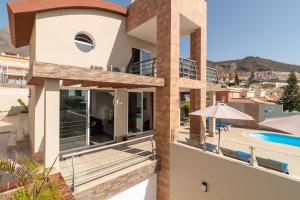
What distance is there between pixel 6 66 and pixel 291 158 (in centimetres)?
6942

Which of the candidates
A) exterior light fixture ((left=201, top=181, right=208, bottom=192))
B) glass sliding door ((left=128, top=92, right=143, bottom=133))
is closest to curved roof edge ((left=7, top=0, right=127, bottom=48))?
glass sliding door ((left=128, top=92, right=143, bottom=133))

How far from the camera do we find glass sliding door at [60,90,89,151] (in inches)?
428

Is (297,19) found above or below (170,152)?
above

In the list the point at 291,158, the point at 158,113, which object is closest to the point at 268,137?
the point at 291,158

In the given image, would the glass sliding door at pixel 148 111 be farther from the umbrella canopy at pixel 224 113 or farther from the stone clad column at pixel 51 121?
the stone clad column at pixel 51 121

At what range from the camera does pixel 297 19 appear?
54.1 ft

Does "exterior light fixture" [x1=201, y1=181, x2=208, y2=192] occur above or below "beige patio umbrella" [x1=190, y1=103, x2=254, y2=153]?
below

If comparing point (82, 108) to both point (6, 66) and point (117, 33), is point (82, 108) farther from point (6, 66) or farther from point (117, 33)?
point (6, 66)

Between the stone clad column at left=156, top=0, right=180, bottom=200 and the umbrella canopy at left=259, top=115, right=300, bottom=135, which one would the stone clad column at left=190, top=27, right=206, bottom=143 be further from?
the umbrella canopy at left=259, top=115, right=300, bottom=135

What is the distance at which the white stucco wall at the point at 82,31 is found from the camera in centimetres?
985

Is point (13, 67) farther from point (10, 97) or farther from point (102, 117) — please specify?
point (102, 117)

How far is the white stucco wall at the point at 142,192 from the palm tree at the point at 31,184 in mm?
3459

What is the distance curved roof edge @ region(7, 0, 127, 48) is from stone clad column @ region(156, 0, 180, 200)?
4293mm

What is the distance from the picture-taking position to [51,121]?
6535 millimetres
